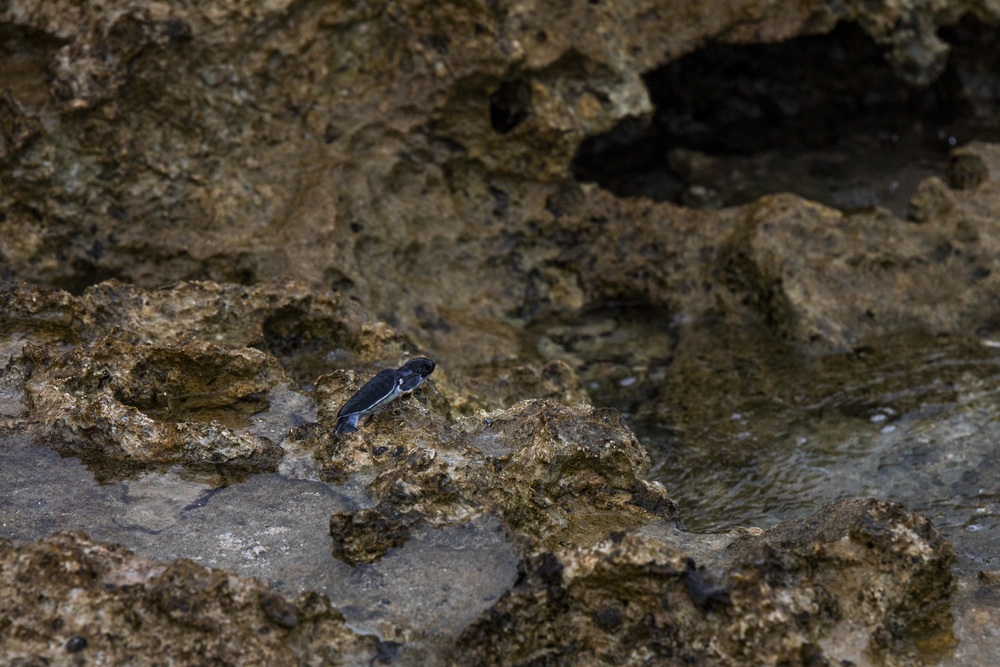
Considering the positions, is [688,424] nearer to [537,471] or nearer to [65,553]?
[537,471]

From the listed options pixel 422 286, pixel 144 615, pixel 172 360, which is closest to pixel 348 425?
pixel 172 360

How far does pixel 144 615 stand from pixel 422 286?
282 centimetres

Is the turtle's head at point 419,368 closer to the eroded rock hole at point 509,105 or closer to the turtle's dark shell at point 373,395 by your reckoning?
the turtle's dark shell at point 373,395

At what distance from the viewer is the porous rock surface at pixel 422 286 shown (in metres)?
3.01

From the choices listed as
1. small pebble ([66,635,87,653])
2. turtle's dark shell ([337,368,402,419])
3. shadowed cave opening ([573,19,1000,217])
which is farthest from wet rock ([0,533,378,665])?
shadowed cave opening ([573,19,1000,217])

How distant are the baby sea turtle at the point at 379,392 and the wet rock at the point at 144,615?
79 centimetres

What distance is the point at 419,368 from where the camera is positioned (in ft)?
13.1

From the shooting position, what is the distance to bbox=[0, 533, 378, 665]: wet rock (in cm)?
288

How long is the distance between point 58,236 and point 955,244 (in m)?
4.38

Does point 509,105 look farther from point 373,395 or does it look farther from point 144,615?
point 144,615

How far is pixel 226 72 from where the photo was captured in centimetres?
520

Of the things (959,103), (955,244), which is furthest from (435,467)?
(959,103)

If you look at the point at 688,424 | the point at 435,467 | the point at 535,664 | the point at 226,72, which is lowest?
the point at 688,424

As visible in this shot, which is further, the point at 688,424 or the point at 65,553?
the point at 688,424
